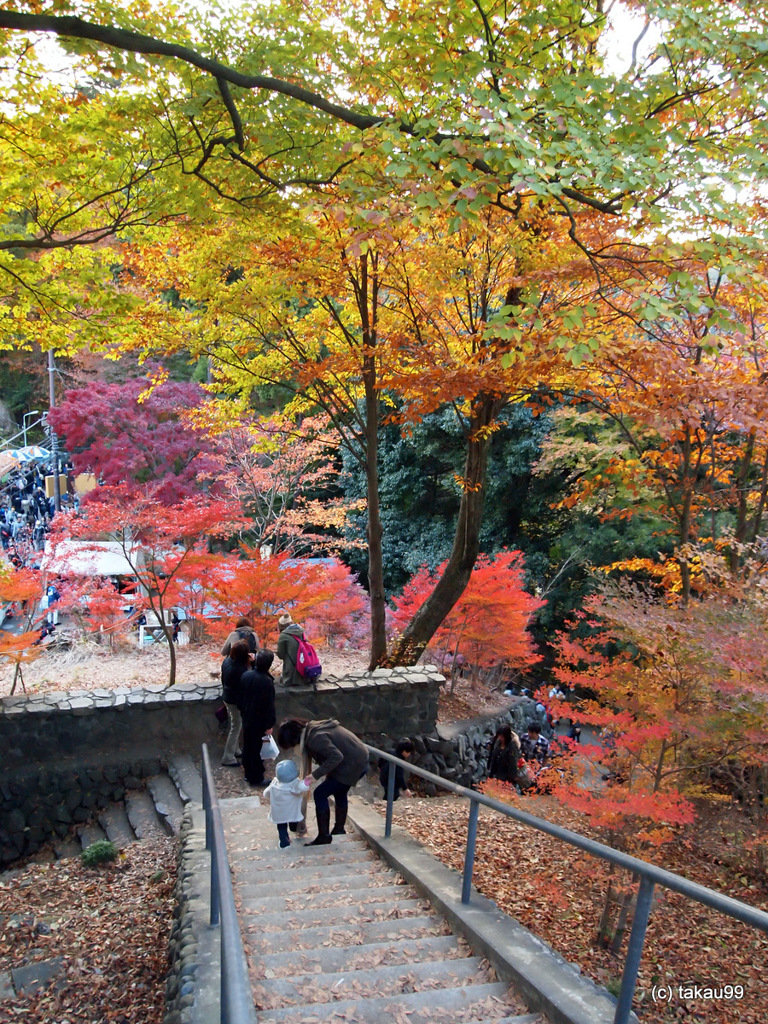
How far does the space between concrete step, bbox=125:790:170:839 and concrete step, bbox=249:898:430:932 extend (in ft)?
10.8

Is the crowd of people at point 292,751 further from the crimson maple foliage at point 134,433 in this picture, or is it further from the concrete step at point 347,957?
the crimson maple foliage at point 134,433

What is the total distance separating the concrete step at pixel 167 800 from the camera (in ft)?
22.6

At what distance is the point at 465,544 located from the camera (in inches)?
364

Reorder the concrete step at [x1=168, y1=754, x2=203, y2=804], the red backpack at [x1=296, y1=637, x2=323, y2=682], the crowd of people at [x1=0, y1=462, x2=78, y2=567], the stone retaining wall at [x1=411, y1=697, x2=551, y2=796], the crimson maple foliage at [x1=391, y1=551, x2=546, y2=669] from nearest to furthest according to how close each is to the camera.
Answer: the concrete step at [x1=168, y1=754, x2=203, y2=804] → the red backpack at [x1=296, y1=637, x2=323, y2=682] → the stone retaining wall at [x1=411, y1=697, x2=551, y2=796] → the crimson maple foliage at [x1=391, y1=551, x2=546, y2=669] → the crowd of people at [x1=0, y1=462, x2=78, y2=567]

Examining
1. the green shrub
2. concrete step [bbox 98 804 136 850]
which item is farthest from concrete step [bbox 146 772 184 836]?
the green shrub

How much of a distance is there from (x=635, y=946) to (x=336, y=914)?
205 centimetres

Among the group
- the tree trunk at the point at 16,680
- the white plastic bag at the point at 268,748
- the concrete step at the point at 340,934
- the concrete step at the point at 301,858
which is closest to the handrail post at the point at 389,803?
the concrete step at the point at 301,858

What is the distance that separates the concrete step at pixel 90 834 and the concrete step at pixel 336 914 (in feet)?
13.2

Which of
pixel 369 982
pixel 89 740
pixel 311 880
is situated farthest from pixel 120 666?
pixel 369 982

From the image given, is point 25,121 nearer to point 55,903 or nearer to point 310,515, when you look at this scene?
point 55,903

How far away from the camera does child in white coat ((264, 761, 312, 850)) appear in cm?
518

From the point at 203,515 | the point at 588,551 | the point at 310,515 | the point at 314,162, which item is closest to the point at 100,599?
the point at 203,515

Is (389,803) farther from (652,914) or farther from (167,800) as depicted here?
(167,800)

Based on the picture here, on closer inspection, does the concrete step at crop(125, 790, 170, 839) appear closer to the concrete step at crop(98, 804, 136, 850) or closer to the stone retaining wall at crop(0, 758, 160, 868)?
the concrete step at crop(98, 804, 136, 850)
